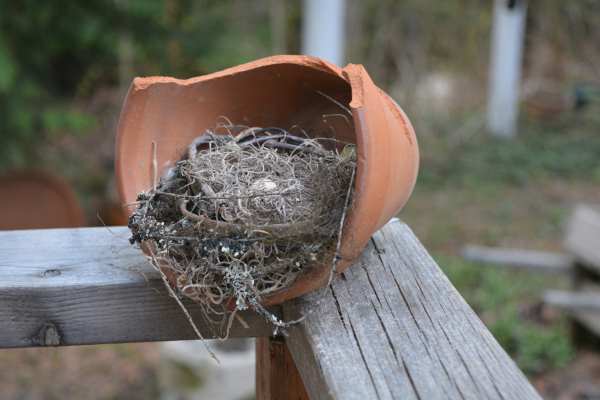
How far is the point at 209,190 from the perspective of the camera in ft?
3.06

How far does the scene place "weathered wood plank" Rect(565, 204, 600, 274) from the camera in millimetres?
3906

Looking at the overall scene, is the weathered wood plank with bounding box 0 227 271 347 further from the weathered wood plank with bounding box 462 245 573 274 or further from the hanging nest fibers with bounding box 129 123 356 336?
the weathered wood plank with bounding box 462 245 573 274

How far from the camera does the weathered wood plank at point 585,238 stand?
391 centimetres

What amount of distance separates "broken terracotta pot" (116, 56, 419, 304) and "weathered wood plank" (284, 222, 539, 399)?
0.19 feet

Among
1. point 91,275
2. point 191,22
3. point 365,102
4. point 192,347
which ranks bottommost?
point 192,347

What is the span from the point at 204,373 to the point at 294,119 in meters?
2.34

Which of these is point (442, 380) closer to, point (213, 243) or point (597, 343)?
point (213, 243)

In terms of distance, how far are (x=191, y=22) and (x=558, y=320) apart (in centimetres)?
315

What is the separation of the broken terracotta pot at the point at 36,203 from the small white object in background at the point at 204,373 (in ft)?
5.00

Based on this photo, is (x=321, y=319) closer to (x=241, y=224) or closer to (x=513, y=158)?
(x=241, y=224)

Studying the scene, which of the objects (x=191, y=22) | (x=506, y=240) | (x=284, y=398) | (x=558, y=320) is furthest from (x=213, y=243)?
(x=506, y=240)

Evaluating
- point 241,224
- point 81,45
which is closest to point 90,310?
point 241,224

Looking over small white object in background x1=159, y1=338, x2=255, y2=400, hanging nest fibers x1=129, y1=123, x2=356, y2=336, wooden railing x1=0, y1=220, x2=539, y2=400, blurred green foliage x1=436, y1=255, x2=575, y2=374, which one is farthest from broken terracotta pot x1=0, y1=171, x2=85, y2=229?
hanging nest fibers x1=129, y1=123, x2=356, y2=336

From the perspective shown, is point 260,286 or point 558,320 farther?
point 558,320
